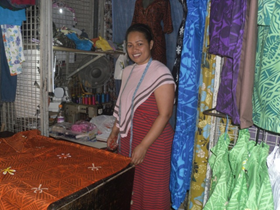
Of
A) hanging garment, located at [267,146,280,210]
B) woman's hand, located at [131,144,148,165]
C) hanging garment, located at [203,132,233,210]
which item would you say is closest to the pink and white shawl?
woman's hand, located at [131,144,148,165]

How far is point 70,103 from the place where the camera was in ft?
11.8

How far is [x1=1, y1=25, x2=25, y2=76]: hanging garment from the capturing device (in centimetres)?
265

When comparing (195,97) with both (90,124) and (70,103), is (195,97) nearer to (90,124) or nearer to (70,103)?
(90,124)

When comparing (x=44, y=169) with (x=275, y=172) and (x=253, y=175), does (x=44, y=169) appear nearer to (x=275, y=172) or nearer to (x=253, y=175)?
(x=253, y=175)

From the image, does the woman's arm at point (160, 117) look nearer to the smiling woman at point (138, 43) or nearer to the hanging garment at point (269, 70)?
the smiling woman at point (138, 43)

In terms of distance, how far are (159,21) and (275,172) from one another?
1.99 meters

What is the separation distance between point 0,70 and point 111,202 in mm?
2104

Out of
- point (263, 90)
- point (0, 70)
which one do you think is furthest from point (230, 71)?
point (0, 70)

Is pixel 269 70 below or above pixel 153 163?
above

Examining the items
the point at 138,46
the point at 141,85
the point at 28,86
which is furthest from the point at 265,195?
the point at 28,86

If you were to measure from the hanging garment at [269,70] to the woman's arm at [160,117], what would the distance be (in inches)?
29.8

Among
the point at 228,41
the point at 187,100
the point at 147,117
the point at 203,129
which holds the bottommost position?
the point at 203,129

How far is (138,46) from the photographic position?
2.04 meters

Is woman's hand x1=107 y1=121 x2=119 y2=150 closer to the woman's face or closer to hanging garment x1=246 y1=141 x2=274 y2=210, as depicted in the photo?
the woman's face
